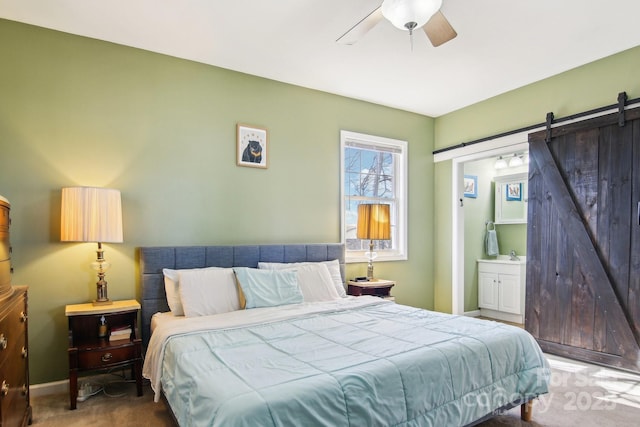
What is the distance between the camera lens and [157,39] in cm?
298

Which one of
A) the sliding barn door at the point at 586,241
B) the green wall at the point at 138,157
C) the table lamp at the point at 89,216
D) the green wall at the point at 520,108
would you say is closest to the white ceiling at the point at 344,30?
the green wall at the point at 520,108

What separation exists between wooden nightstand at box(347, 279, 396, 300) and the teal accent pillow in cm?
97

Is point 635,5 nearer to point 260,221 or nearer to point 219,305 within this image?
point 260,221

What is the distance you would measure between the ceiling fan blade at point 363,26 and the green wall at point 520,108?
1995mm

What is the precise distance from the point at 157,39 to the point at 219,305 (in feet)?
7.29

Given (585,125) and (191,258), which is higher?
(585,125)

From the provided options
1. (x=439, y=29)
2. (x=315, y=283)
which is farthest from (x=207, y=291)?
(x=439, y=29)

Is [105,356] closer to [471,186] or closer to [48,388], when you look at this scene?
[48,388]

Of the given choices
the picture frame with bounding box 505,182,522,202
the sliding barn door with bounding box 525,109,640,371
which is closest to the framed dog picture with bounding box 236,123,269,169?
the sliding barn door with bounding box 525,109,640,371

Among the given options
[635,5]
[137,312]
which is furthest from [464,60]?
[137,312]

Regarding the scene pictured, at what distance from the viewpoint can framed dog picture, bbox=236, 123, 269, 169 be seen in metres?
3.56

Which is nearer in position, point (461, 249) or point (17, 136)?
point (17, 136)

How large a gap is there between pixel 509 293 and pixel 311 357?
13.3ft

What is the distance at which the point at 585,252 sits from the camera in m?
3.36
